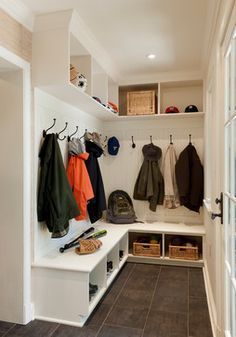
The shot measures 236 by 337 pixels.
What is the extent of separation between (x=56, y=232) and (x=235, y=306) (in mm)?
1456

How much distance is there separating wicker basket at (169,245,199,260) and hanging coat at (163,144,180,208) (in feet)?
1.89

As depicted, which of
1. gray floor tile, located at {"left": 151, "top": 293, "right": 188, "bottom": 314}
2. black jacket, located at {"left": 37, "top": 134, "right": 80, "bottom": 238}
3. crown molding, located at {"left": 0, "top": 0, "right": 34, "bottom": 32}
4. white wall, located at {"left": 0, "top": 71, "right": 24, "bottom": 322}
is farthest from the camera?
gray floor tile, located at {"left": 151, "top": 293, "right": 188, "bottom": 314}

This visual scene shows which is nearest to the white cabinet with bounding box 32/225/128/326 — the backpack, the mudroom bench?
the mudroom bench

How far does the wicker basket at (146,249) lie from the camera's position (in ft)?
11.8

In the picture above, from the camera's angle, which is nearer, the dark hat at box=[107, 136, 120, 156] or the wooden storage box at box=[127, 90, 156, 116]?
the wooden storage box at box=[127, 90, 156, 116]

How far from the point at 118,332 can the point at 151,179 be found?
2097 millimetres

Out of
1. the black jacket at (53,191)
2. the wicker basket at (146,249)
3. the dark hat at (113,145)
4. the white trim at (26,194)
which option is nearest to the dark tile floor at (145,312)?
the white trim at (26,194)

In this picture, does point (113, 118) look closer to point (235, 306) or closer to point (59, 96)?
point (59, 96)

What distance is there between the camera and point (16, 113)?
222cm

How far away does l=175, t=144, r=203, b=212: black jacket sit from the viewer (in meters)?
3.65

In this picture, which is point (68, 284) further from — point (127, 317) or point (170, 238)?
point (170, 238)

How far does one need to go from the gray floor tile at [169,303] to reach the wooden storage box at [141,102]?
221 centimetres

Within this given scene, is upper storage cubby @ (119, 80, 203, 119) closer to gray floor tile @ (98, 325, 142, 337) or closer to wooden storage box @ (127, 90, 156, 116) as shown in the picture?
wooden storage box @ (127, 90, 156, 116)

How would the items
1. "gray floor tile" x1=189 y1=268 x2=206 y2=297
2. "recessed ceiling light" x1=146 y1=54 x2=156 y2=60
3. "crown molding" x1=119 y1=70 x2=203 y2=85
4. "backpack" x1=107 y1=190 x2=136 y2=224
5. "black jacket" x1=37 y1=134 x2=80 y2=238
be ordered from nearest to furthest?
1. "black jacket" x1=37 y1=134 x2=80 y2=238
2. "gray floor tile" x1=189 y1=268 x2=206 y2=297
3. "recessed ceiling light" x1=146 y1=54 x2=156 y2=60
4. "crown molding" x1=119 y1=70 x2=203 y2=85
5. "backpack" x1=107 y1=190 x2=136 y2=224
